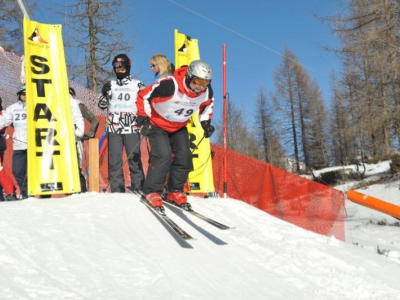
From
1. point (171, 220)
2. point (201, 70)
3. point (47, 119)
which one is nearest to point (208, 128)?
point (201, 70)

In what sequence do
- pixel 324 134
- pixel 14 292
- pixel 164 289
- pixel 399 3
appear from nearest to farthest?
pixel 14 292 → pixel 164 289 → pixel 399 3 → pixel 324 134

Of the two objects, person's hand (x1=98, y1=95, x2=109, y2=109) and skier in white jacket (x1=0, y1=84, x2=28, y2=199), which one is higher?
person's hand (x1=98, y1=95, x2=109, y2=109)

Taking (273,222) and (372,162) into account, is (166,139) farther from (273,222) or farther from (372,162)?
(372,162)

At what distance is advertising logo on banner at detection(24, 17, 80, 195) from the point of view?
4895mm

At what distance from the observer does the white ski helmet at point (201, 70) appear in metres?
4.47

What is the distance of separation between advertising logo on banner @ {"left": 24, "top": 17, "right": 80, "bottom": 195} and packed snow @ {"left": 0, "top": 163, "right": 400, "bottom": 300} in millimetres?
344

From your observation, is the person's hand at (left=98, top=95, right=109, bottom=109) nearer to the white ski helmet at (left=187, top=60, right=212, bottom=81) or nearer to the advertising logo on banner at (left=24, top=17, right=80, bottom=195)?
the advertising logo on banner at (left=24, top=17, right=80, bottom=195)

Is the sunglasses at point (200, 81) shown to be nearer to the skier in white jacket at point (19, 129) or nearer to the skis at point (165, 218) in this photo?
the skis at point (165, 218)

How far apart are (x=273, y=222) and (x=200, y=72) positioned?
2205 millimetres

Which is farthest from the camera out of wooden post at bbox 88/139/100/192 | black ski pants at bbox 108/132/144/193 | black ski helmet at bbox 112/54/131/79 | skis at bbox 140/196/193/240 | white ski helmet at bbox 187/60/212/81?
black ski helmet at bbox 112/54/131/79

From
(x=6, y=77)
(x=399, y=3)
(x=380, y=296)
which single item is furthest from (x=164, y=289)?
(x=399, y=3)

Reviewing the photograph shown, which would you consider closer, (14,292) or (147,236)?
(14,292)

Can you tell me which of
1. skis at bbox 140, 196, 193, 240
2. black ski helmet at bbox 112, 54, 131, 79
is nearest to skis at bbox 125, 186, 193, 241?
skis at bbox 140, 196, 193, 240

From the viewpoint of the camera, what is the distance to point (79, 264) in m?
2.88
